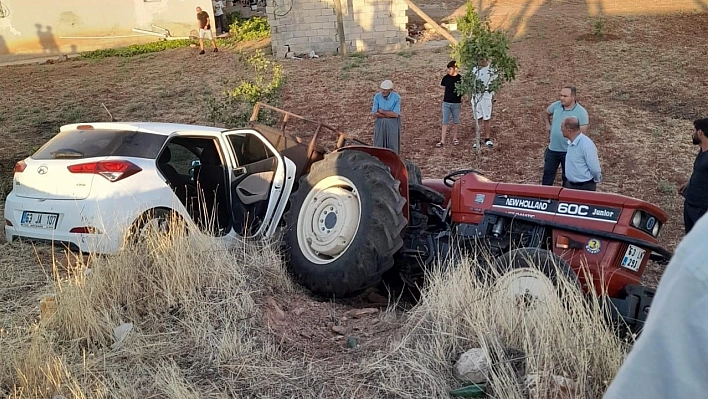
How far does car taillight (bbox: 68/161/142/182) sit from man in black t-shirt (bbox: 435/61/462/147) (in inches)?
265

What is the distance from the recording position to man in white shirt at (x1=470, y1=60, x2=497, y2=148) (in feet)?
36.1

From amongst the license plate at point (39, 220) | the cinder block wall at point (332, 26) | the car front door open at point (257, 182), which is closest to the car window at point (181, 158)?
the car front door open at point (257, 182)

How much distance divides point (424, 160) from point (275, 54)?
9683 millimetres

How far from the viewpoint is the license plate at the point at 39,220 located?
248 inches

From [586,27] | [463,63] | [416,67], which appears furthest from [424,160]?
[586,27]

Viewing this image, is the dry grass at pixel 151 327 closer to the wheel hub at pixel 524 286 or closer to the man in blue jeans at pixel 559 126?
the wheel hub at pixel 524 286

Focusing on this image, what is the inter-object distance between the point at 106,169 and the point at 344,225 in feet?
7.67

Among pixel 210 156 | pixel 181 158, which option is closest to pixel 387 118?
pixel 210 156

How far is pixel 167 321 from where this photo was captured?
4.57 meters

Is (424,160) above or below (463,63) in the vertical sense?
below

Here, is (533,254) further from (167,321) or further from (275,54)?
(275,54)

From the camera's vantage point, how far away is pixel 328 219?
6008 mm

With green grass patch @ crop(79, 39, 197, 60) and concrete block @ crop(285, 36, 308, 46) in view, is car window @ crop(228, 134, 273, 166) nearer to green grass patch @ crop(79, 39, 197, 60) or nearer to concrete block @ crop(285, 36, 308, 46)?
concrete block @ crop(285, 36, 308, 46)

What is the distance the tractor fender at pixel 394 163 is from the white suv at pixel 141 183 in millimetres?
1002
